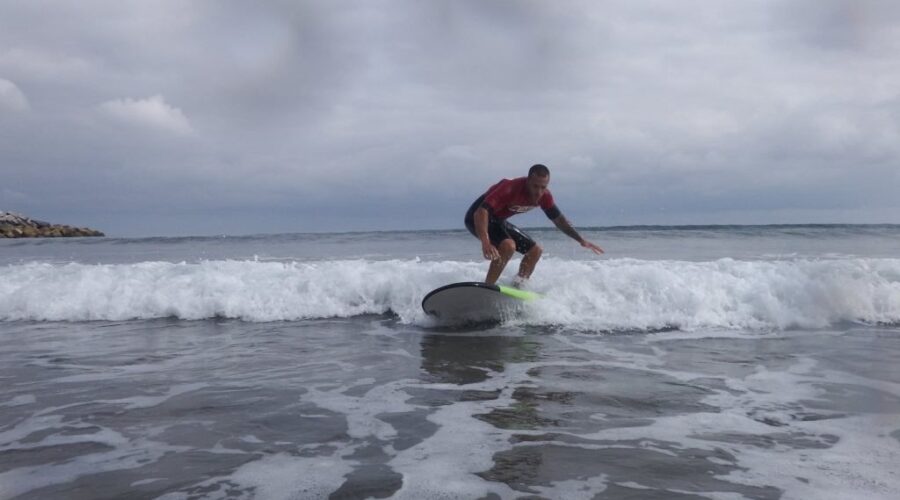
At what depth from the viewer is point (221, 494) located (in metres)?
3.33

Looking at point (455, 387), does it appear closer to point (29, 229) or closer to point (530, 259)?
point (530, 259)

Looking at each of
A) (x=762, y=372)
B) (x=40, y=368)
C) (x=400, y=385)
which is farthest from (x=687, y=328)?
(x=40, y=368)

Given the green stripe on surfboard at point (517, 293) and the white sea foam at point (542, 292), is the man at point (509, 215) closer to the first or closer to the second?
the green stripe on surfboard at point (517, 293)

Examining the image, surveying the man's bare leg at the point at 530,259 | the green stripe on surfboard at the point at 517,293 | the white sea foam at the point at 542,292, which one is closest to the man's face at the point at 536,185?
the man's bare leg at the point at 530,259

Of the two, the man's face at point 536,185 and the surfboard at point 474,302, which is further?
the surfboard at point 474,302

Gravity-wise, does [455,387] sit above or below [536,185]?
below

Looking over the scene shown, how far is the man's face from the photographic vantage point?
830 centimetres

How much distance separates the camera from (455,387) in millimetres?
5598

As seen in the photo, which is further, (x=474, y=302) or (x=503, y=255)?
(x=474, y=302)

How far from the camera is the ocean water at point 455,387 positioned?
353 centimetres

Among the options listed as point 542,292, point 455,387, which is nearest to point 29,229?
point 542,292

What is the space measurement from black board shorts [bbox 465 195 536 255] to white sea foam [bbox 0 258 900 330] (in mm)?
853

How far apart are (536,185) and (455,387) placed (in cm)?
359

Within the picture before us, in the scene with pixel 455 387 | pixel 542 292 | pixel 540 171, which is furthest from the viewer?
pixel 542 292
